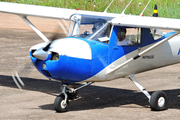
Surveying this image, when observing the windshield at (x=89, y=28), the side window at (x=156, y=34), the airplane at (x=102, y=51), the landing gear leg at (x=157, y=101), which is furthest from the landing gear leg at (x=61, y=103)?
the side window at (x=156, y=34)

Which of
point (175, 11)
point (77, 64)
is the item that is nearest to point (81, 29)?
point (77, 64)

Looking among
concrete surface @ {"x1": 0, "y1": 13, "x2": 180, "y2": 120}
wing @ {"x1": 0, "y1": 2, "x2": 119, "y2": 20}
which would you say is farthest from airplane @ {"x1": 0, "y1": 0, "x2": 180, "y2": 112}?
wing @ {"x1": 0, "y1": 2, "x2": 119, "y2": 20}

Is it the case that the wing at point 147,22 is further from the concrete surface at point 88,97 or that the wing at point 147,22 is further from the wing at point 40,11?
the wing at point 40,11

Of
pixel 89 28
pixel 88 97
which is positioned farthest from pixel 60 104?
pixel 89 28

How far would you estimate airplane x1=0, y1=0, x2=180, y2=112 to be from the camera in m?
8.38

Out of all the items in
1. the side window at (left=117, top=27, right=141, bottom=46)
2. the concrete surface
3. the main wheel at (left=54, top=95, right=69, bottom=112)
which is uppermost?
the side window at (left=117, top=27, right=141, bottom=46)

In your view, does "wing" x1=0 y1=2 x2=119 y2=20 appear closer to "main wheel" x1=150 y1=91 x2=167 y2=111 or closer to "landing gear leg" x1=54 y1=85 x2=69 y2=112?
"landing gear leg" x1=54 y1=85 x2=69 y2=112

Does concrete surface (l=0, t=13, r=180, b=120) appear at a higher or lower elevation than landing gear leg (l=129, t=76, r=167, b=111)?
lower

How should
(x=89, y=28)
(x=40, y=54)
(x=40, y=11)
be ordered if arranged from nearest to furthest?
(x=40, y=54) → (x=89, y=28) → (x=40, y=11)

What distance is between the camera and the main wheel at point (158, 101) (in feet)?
30.8

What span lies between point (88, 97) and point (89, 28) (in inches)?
96.1

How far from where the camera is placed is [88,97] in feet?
35.3

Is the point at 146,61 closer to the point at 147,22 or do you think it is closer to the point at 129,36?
the point at 129,36

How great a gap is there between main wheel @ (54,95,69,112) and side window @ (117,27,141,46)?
195 centimetres
